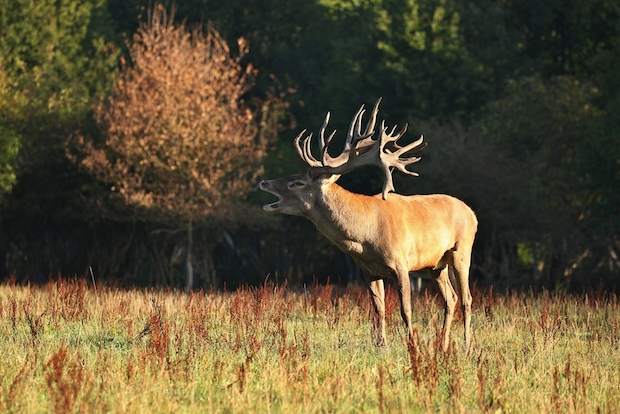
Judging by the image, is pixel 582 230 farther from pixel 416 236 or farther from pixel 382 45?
pixel 416 236

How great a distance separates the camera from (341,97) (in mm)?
41969

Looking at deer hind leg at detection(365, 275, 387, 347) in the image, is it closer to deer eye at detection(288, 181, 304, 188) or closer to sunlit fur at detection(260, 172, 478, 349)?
sunlit fur at detection(260, 172, 478, 349)

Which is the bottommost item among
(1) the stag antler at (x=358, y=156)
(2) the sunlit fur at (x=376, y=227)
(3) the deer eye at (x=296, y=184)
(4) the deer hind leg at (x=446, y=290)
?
(4) the deer hind leg at (x=446, y=290)

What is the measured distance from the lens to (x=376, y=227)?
1138 centimetres

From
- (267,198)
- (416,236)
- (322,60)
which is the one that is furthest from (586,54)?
(416,236)

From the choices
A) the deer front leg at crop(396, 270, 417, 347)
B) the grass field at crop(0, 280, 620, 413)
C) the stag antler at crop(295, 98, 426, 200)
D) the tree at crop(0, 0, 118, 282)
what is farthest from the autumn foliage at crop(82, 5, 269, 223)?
the deer front leg at crop(396, 270, 417, 347)

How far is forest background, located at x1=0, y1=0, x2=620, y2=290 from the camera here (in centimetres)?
3197

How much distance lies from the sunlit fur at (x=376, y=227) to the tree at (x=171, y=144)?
2058 cm

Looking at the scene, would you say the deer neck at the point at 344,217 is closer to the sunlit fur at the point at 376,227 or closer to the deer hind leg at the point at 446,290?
the sunlit fur at the point at 376,227

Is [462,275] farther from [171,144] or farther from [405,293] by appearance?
[171,144]

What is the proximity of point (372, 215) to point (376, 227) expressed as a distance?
152mm

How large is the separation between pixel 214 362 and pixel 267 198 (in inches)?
1223

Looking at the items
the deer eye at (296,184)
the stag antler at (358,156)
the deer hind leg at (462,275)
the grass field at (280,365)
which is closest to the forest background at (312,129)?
the deer hind leg at (462,275)

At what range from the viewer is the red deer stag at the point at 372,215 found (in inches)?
447
